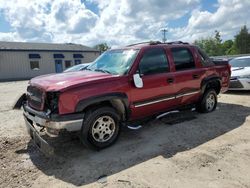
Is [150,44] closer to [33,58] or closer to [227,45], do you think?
[33,58]

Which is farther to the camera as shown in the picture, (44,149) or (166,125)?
(166,125)

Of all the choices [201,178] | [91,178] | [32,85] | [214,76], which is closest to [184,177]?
[201,178]

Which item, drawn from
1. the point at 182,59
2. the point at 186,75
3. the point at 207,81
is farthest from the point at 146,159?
the point at 207,81

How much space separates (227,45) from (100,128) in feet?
267

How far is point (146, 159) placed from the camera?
167 inches

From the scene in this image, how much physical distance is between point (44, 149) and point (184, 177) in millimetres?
2128

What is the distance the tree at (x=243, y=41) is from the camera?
2211 inches

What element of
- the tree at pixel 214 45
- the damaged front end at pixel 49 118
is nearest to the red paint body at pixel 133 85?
the damaged front end at pixel 49 118

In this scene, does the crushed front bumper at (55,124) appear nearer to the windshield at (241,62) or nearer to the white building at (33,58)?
the windshield at (241,62)

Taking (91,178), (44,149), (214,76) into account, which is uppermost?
(214,76)

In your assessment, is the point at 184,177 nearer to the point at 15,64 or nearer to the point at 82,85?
the point at 82,85

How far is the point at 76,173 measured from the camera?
388 centimetres

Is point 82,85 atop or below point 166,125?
atop

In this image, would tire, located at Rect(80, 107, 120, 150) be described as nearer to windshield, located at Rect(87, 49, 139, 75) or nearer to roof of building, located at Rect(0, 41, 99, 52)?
Result: windshield, located at Rect(87, 49, 139, 75)
